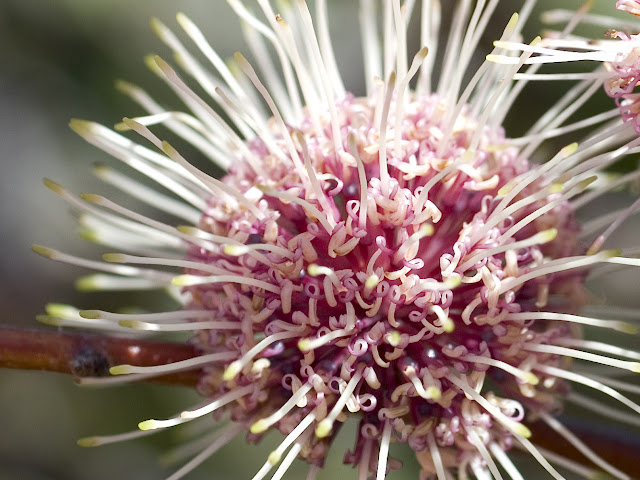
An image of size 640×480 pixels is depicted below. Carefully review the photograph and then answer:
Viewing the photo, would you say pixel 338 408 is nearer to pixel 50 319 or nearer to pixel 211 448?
pixel 211 448

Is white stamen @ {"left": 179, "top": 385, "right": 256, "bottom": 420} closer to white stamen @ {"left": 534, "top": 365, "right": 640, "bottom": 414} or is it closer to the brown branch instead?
the brown branch

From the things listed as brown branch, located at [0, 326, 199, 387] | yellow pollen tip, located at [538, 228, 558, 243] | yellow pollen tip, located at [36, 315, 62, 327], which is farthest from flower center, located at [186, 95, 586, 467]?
yellow pollen tip, located at [36, 315, 62, 327]

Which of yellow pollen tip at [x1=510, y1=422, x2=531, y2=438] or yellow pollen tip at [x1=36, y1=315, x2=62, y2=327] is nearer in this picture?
Result: yellow pollen tip at [x1=510, y1=422, x2=531, y2=438]

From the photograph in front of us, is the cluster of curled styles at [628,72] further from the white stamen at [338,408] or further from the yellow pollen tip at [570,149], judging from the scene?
the white stamen at [338,408]

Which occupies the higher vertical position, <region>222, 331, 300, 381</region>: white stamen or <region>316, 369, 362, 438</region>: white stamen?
<region>222, 331, 300, 381</region>: white stamen

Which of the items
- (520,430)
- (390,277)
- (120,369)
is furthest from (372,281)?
(120,369)

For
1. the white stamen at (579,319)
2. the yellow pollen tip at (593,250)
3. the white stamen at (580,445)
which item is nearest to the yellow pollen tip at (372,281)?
the white stamen at (579,319)
